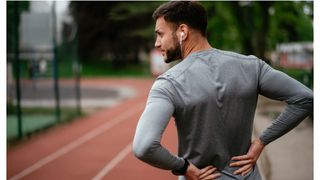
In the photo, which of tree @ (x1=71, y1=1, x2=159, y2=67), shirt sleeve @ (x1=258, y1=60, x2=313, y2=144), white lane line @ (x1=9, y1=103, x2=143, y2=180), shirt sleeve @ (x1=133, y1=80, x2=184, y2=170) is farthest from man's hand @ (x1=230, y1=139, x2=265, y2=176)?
tree @ (x1=71, y1=1, x2=159, y2=67)

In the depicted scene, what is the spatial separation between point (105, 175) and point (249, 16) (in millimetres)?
4057

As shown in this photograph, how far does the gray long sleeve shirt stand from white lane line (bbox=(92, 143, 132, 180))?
454cm

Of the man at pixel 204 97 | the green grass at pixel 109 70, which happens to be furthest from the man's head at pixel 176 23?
the green grass at pixel 109 70

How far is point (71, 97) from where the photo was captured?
13602mm

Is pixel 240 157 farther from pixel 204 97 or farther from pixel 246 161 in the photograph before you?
pixel 204 97

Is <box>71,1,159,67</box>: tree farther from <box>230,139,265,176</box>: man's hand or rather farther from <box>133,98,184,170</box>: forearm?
<box>133,98,184,170</box>: forearm

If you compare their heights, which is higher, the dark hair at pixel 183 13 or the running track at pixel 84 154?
the dark hair at pixel 183 13

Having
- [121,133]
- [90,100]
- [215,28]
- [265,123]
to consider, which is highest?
[215,28]

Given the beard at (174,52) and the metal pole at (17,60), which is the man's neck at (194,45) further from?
the metal pole at (17,60)

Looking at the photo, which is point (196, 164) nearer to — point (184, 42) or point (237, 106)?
point (237, 106)

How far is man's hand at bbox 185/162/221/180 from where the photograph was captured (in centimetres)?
172

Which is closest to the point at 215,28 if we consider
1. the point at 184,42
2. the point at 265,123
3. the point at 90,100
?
the point at 265,123

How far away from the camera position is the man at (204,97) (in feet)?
5.30

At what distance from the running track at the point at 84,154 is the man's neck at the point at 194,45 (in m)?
2.38
